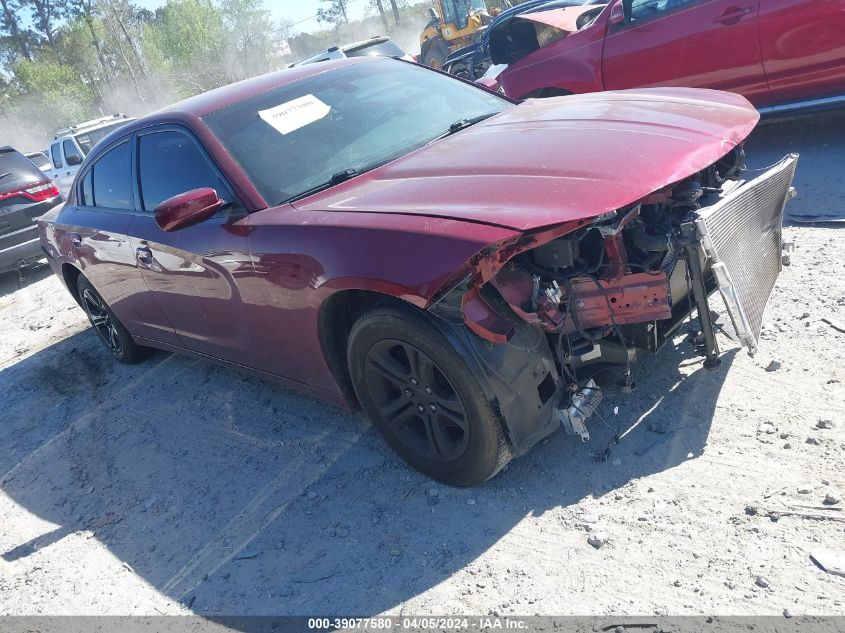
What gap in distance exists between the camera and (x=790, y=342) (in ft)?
11.1

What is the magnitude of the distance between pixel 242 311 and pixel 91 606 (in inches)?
57.8

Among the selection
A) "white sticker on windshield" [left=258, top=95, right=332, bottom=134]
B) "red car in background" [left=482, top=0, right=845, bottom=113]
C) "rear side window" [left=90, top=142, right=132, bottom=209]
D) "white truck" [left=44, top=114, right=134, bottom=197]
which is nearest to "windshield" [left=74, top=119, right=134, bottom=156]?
"white truck" [left=44, top=114, right=134, bottom=197]

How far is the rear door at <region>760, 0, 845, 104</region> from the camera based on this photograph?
17.6 ft

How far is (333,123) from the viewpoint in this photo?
3.64 m

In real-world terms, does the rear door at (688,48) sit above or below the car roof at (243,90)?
below

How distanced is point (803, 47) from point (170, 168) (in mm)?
4914

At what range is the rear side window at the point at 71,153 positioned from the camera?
14737mm

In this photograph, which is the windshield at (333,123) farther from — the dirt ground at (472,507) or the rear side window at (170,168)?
the dirt ground at (472,507)

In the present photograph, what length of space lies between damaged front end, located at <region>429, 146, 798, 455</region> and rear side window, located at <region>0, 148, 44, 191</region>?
8542mm

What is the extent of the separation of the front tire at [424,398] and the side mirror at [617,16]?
5235mm

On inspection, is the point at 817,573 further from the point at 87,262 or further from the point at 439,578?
the point at 87,262

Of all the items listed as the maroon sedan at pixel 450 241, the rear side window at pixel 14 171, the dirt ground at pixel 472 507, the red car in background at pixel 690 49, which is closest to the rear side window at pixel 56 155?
the rear side window at pixel 14 171

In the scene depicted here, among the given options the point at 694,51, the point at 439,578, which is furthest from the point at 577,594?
the point at 694,51

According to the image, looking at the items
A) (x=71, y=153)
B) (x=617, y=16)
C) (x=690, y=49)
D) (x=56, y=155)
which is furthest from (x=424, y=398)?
(x=56, y=155)
